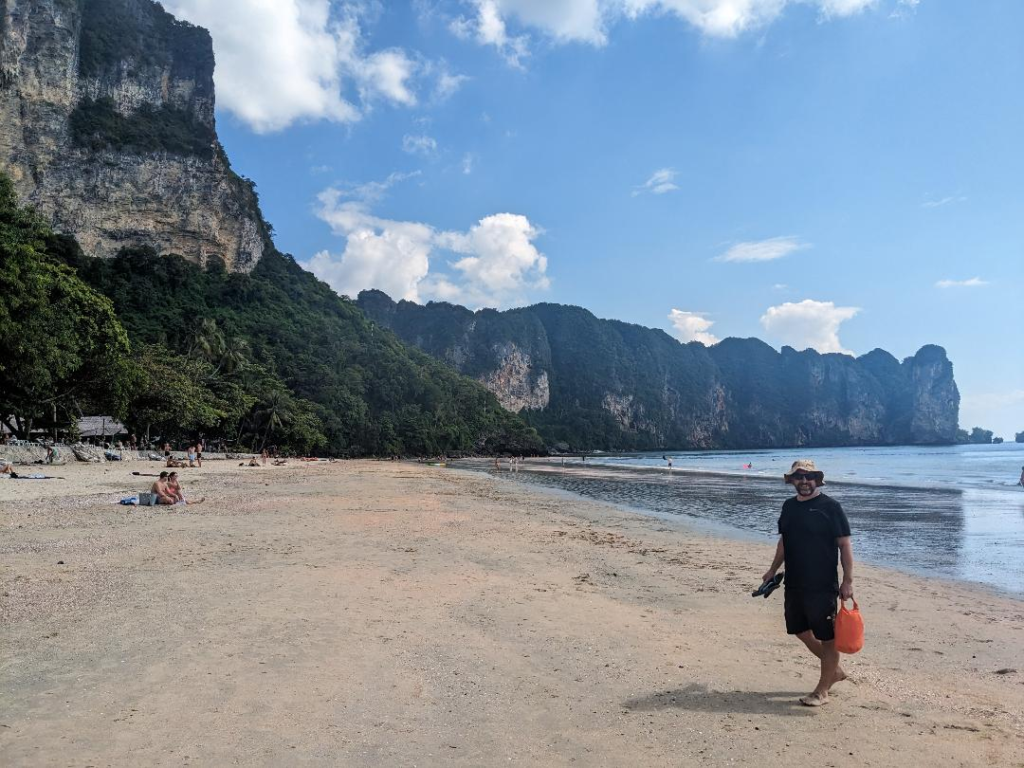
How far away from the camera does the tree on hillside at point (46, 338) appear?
23.7m

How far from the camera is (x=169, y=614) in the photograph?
5648 millimetres

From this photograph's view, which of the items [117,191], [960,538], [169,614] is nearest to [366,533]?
[169,614]

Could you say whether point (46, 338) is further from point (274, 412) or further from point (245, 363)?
point (245, 363)

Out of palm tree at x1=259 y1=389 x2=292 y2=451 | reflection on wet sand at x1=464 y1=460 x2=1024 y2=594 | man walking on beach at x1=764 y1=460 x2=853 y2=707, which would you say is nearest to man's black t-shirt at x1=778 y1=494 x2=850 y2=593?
man walking on beach at x1=764 y1=460 x2=853 y2=707

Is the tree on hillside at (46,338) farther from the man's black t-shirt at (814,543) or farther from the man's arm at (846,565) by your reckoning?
the man's arm at (846,565)

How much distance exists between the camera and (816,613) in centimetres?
430

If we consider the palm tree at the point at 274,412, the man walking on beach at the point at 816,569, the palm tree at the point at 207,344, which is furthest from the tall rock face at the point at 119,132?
the man walking on beach at the point at 816,569

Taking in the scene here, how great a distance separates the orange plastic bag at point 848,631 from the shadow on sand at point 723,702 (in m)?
0.49

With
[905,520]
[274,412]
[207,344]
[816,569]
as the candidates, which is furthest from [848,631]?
[207,344]

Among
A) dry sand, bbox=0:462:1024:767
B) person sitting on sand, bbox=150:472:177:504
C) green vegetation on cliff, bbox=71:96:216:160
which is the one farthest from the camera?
green vegetation on cliff, bbox=71:96:216:160

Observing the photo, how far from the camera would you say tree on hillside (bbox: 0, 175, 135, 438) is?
77.9 ft

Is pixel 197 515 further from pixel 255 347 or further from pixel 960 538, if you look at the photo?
pixel 255 347

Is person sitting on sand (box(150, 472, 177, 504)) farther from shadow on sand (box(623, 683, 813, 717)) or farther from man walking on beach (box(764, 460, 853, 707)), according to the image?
man walking on beach (box(764, 460, 853, 707))

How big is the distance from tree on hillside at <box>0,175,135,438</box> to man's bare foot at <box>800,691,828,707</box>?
Result: 1093 inches
